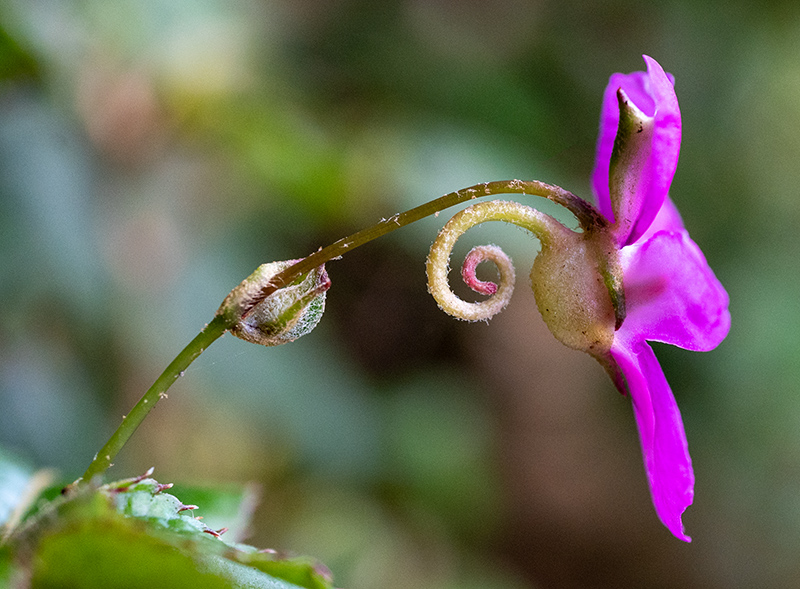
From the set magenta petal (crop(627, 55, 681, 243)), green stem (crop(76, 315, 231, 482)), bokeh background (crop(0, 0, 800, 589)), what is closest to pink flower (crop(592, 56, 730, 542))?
magenta petal (crop(627, 55, 681, 243))

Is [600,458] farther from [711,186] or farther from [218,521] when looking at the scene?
[218,521]

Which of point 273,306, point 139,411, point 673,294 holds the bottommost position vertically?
point 139,411

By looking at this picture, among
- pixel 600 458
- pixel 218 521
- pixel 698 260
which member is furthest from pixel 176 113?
pixel 600 458

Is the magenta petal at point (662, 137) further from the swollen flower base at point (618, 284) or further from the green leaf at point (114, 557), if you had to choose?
the green leaf at point (114, 557)

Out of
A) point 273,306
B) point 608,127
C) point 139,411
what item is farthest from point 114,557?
point 608,127

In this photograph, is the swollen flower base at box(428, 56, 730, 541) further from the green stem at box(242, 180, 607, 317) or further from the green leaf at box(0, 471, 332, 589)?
the green leaf at box(0, 471, 332, 589)

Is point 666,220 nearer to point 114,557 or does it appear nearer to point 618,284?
point 618,284

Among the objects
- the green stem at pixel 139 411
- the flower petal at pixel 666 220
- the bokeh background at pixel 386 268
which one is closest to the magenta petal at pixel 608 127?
the flower petal at pixel 666 220

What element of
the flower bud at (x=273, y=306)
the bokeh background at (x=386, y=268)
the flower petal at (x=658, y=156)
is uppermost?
the bokeh background at (x=386, y=268)
